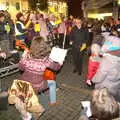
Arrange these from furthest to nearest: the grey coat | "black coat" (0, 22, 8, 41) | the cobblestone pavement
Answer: "black coat" (0, 22, 8, 41), the cobblestone pavement, the grey coat

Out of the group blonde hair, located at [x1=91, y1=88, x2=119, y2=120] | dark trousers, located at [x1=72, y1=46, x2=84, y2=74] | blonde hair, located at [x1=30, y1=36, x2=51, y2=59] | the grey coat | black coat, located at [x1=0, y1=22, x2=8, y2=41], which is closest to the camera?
blonde hair, located at [x1=91, y1=88, x2=119, y2=120]

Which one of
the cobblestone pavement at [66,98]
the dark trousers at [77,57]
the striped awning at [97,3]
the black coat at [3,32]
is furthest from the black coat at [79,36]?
the striped awning at [97,3]

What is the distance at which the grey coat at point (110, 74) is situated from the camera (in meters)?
4.48

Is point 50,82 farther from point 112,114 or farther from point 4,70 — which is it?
point 112,114

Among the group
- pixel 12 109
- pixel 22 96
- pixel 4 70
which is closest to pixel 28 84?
pixel 22 96

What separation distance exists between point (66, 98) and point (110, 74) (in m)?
2.57

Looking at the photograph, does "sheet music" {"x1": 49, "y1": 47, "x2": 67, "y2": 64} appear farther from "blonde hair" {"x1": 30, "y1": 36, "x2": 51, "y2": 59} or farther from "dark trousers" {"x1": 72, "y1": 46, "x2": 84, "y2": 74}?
"dark trousers" {"x1": 72, "y1": 46, "x2": 84, "y2": 74}

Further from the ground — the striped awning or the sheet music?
the striped awning

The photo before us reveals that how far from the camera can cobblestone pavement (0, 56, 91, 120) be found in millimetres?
5867

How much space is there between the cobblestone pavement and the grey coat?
144cm

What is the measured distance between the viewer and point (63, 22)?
14555 millimetres

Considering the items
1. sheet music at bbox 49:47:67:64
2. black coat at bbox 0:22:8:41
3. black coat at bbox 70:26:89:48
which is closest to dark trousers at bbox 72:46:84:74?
black coat at bbox 70:26:89:48

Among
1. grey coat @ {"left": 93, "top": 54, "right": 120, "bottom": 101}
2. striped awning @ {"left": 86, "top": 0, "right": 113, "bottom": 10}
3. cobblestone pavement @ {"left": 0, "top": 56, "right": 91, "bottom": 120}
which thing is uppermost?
striped awning @ {"left": 86, "top": 0, "right": 113, "bottom": 10}

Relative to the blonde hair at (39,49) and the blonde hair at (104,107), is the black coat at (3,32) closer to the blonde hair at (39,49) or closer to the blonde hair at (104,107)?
the blonde hair at (39,49)
